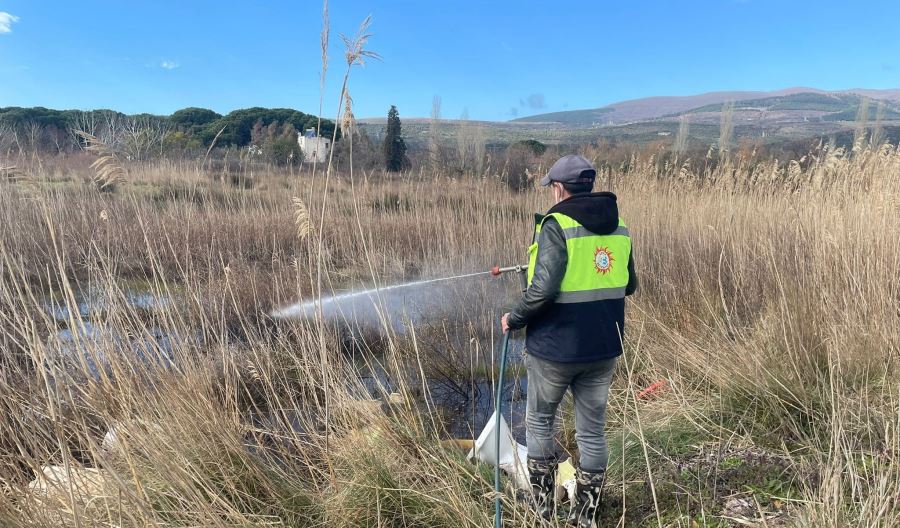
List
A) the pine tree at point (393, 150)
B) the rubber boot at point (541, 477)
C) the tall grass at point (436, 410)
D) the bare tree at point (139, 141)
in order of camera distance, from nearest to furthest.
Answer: the tall grass at point (436, 410) → the rubber boot at point (541, 477) → the bare tree at point (139, 141) → the pine tree at point (393, 150)

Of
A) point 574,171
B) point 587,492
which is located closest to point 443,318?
point 587,492

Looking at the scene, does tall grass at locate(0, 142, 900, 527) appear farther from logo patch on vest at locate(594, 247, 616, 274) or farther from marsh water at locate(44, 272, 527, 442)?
logo patch on vest at locate(594, 247, 616, 274)

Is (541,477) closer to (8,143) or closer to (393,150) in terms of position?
(393,150)

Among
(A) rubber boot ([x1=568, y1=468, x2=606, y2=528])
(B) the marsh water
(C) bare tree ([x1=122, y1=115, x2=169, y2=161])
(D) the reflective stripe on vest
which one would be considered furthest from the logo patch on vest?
(C) bare tree ([x1=122, y1=115, x2=169, y2=161])

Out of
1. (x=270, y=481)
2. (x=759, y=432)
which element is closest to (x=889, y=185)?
(x=759, y=432)

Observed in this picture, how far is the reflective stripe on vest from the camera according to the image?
6.75ft

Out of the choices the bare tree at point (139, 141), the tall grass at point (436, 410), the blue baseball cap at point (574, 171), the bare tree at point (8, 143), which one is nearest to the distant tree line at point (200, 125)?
the bare tree at point (139, 141)

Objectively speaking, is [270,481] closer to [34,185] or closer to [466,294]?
[34,185]

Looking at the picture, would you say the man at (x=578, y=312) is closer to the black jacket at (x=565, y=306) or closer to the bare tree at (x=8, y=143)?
the black jacket at (x=565, y=306)

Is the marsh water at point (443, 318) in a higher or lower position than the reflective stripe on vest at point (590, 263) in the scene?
lower

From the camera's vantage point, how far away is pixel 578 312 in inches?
83.0

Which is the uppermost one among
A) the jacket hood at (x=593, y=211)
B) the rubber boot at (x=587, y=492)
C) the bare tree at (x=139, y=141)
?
the bare tree at (x=139, y=141)

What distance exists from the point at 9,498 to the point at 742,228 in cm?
597

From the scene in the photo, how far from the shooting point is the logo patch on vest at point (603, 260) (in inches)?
82.6
